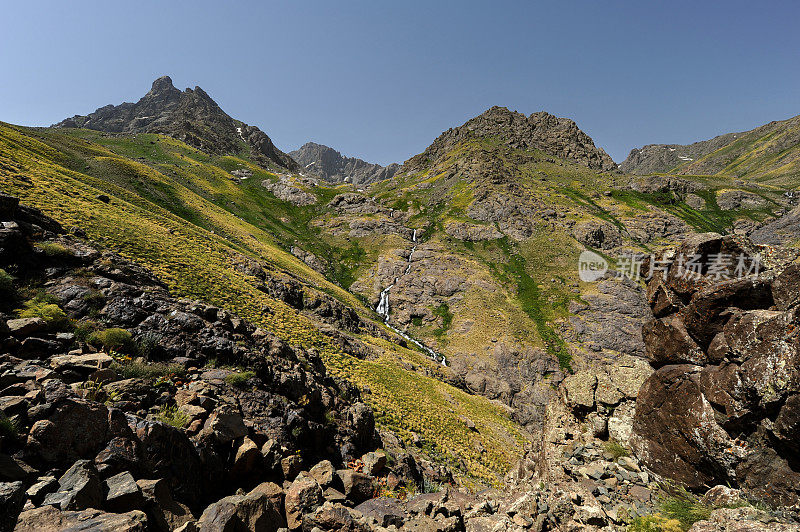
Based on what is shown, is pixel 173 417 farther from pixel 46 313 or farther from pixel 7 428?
pixel 46 313

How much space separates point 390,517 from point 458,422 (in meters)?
20.1

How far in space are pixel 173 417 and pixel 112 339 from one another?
4.86 meters

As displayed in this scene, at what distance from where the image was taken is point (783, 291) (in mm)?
10250

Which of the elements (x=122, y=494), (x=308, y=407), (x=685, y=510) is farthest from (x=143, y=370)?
(x=685, y=510)

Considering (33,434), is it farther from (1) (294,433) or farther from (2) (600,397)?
(2) (600,397)

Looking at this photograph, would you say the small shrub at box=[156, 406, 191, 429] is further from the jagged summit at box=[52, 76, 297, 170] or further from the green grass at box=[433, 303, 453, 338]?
the jagged summit at box=[52, 76, 297, 170]

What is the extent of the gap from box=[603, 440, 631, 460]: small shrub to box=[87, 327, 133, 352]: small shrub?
20992mm

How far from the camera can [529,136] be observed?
516ft

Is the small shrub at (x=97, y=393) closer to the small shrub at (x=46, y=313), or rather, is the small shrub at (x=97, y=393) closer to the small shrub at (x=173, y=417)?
the small shrub at (x=173, y=417)

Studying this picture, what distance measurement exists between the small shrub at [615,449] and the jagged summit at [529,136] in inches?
6347

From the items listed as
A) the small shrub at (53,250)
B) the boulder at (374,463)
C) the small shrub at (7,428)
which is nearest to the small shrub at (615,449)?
the boulder at (374,463)

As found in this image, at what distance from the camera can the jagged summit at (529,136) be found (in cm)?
14625

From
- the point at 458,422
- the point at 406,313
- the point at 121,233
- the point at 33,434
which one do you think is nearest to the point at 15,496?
the point at 33,434

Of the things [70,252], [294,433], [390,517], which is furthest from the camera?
[70,252]
